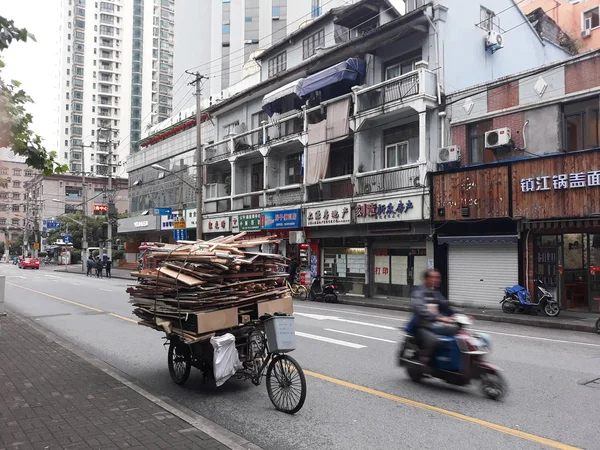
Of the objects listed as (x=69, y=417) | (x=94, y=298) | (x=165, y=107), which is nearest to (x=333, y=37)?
(x=94, y=298)

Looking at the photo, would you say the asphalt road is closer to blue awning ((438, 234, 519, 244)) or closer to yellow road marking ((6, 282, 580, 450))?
yellow road marking ((6, 282, 580, 450))

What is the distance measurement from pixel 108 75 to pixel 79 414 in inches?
4338

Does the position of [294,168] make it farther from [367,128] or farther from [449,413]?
[449,413]

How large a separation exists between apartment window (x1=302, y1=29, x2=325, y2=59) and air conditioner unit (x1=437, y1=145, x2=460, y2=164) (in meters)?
10.7

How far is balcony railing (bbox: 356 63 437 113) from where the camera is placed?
18734 millimetres

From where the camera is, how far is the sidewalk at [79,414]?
177 inches

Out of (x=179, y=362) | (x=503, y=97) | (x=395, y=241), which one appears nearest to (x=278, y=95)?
(x=395, y=241)

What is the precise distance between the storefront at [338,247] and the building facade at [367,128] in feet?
0.17

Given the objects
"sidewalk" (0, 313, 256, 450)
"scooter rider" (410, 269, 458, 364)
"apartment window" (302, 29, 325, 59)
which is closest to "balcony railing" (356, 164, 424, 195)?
"apartment window" (302, 29, 325, 59)

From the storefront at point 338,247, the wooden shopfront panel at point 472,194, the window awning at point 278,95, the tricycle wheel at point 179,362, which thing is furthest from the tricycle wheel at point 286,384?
the window awning at point 278,95

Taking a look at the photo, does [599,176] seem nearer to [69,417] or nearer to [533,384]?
[533,384]

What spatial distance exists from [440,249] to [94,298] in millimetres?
13709


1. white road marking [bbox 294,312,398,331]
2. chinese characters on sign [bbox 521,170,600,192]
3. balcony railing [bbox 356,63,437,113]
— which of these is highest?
balcony railing [bbox 356,63,437,113]

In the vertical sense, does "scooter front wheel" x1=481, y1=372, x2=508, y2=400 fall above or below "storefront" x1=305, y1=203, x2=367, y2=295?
below
